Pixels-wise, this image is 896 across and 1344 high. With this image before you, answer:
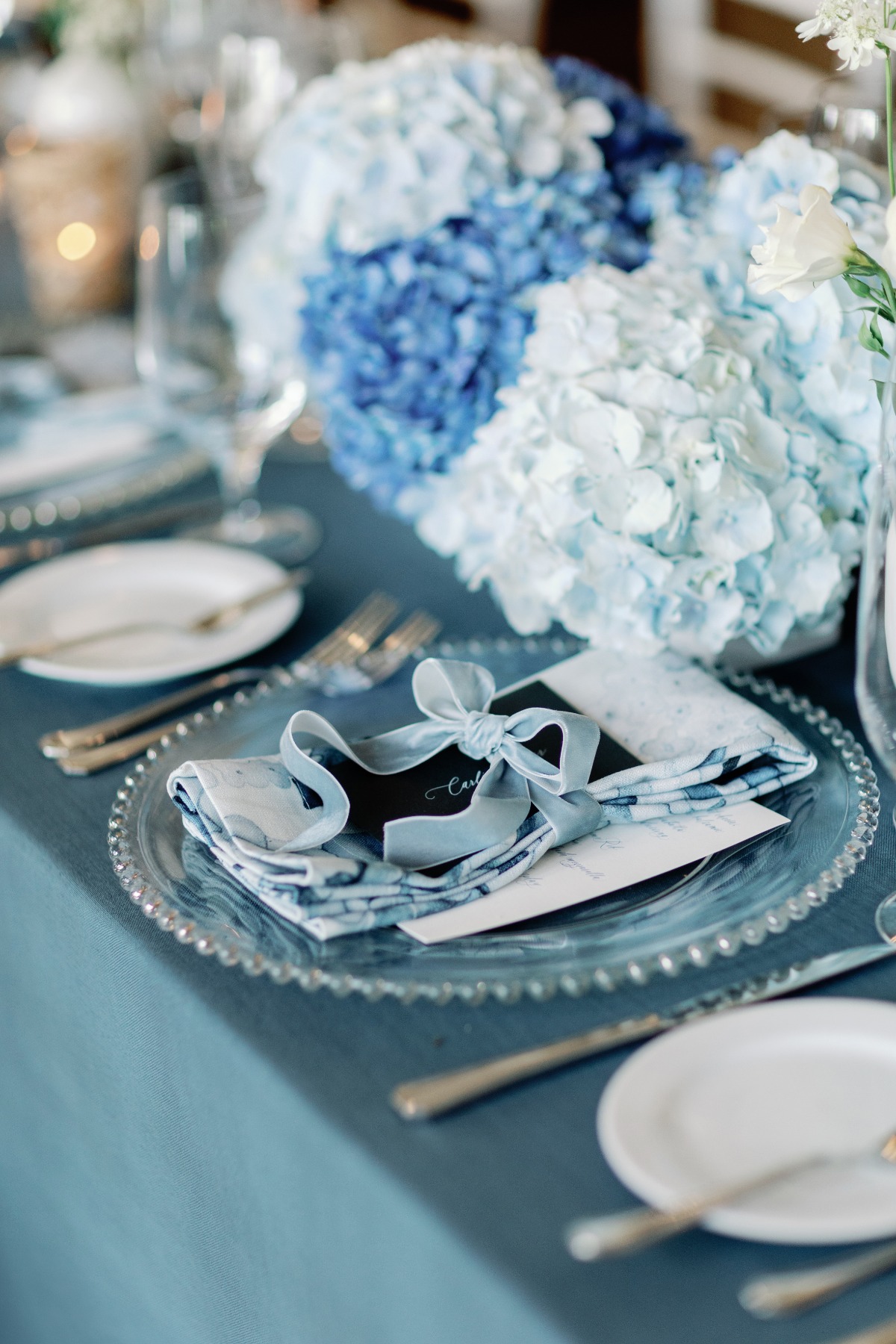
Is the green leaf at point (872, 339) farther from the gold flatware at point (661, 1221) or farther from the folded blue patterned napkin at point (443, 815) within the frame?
the gold flatware at point (661, 1221)

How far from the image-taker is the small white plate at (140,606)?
916 millimetres

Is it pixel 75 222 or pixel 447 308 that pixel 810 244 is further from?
pixel 75 222

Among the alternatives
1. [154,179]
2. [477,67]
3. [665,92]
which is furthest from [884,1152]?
[665,92]

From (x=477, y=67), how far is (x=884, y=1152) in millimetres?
811

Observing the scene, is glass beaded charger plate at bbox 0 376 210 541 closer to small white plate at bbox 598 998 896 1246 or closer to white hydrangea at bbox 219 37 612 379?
white hydrangea at bbox 219 37 612 379

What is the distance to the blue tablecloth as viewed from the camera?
459 mm

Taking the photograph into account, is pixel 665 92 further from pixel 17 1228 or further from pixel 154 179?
pixel 17 1228

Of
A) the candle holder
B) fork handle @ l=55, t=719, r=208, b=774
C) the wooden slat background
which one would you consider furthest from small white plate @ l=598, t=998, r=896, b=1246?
the wooden slat background

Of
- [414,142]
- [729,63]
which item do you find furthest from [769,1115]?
[729,63]

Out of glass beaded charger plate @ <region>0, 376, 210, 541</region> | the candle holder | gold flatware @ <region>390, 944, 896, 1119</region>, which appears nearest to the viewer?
gold flatware @ <region>390, 944, 896, 1119</region>

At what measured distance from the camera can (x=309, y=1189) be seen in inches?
21.5

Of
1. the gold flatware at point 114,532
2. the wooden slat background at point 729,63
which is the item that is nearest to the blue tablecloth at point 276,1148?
the gold flatware at point 114,532

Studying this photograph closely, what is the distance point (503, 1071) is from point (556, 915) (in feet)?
0.34

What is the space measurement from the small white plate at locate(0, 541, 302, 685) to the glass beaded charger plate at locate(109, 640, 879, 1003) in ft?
0.58
